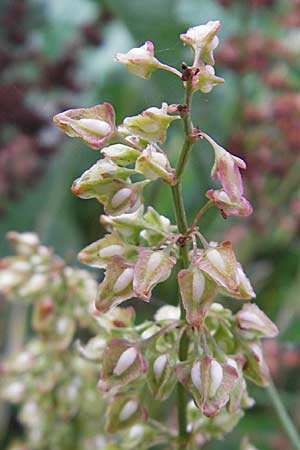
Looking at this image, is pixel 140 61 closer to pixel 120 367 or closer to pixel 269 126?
pixel 120 367

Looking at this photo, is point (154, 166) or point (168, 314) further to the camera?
point (168, 314)

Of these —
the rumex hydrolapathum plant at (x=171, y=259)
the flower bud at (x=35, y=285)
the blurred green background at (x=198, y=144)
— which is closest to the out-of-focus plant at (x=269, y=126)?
the blurred green background at (x=198, y=144)

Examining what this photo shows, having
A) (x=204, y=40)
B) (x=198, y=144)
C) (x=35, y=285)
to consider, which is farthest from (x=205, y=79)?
(x=198, y=144)

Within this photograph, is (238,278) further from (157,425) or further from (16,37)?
(16,37)

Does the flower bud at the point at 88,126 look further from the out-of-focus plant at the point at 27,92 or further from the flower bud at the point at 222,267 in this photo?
the out-of-focus plant at the point at 27,92

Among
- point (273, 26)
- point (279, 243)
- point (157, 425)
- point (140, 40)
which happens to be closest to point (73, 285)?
point (157, 425)

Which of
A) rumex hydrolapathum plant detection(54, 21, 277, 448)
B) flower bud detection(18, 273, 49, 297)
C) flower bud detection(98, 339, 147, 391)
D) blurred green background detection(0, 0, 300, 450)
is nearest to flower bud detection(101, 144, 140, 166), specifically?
rumex hydrolapathum plant detection(54, 21, 277, 448)
